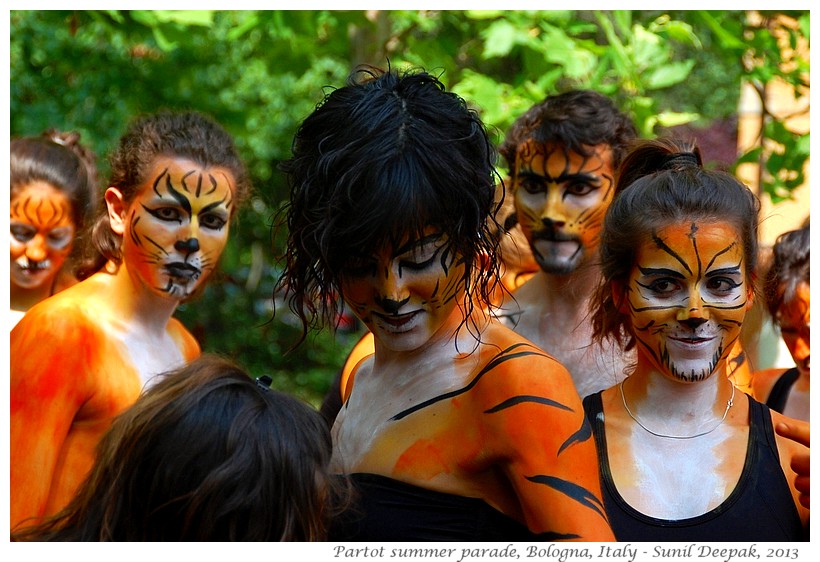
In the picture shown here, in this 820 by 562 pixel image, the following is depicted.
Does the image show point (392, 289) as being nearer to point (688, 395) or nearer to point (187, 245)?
point (688, 395)

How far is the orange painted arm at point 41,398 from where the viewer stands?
8.81ft

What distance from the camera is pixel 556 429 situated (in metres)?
1.96

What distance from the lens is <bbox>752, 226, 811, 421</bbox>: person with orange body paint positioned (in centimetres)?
317

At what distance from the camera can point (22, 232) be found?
3559mm

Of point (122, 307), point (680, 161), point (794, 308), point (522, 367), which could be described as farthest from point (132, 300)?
point (794, 308)

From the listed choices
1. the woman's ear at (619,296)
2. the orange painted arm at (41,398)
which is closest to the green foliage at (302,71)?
the orange painted arm at (41,398)

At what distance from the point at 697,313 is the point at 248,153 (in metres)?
6.54

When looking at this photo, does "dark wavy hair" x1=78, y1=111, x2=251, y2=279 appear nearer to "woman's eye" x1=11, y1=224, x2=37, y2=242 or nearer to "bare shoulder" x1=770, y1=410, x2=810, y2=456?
"woman's eye" x1=11, y1=224, x2=37, y2=242

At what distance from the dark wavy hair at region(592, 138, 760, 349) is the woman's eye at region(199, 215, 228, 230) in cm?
118

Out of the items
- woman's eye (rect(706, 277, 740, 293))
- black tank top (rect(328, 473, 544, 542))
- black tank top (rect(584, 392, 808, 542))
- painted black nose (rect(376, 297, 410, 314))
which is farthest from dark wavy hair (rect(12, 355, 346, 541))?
woman's eye (rect(706, 277, 740, 293))

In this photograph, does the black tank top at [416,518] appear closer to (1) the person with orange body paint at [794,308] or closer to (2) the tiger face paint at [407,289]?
(2) the tiger face paint at [407,289]

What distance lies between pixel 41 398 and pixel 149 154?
78 centimetres
